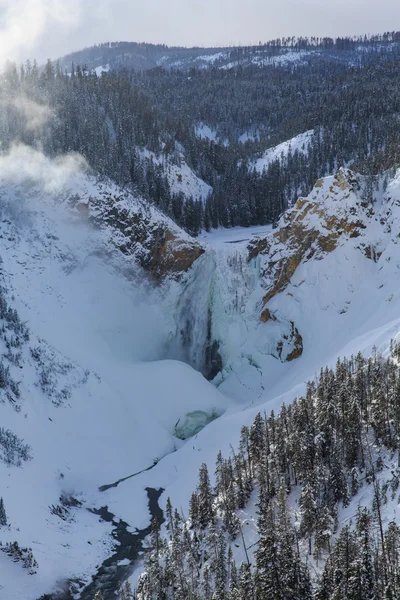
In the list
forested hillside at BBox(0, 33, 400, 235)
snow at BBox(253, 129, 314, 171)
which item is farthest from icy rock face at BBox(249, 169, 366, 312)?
snow at BBox(253, 129, 314, 171)

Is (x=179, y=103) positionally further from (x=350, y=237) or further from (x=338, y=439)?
(x=338, y=439)

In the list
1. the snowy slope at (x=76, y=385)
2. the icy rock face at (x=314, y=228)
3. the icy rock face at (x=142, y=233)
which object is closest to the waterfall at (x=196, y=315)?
the icy rock face at (x=142, y=233)

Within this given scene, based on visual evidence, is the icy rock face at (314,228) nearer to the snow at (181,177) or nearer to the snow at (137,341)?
the snow at (137,341)

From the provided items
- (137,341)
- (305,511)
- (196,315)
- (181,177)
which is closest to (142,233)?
(196,315)

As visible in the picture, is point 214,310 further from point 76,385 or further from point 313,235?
point 76,385

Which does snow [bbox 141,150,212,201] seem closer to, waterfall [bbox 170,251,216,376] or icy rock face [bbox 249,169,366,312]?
waterfall [bbox 170,251,216,376]

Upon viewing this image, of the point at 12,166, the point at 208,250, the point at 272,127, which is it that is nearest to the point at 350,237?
the point at 208,250

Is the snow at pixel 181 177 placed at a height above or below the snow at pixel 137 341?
above
